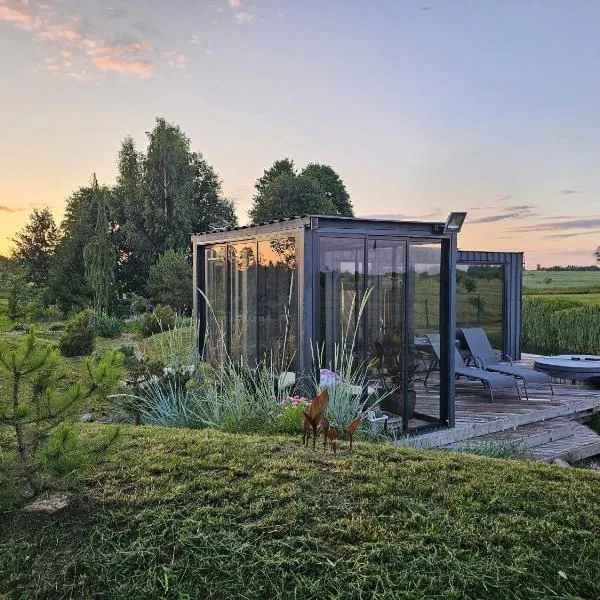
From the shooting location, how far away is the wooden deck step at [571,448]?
20.1ft

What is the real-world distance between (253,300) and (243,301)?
8.8 inches

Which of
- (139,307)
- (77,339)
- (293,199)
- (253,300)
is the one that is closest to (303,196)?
(293,199)

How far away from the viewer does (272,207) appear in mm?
29188

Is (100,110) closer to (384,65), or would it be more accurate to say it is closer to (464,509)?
(384,65)

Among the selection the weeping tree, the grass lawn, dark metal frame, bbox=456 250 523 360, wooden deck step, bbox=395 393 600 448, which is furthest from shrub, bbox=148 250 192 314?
the grass lawn

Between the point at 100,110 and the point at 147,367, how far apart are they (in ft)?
19.8

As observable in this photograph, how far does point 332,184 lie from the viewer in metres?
32.7

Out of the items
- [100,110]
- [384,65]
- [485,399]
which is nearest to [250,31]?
[384,65]

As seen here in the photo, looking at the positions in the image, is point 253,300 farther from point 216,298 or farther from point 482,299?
point 482,299

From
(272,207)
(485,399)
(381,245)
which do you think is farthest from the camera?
(272,207)

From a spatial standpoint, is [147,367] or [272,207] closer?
[147,367]

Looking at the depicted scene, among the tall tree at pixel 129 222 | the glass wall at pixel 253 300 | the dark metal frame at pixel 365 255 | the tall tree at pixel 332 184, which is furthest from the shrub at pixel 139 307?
the dark metal frame at pixel 365 255

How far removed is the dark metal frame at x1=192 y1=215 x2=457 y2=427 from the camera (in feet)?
17.9

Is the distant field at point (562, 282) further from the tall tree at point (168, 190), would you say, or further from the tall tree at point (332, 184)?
the tall tree at point (168, 190)
